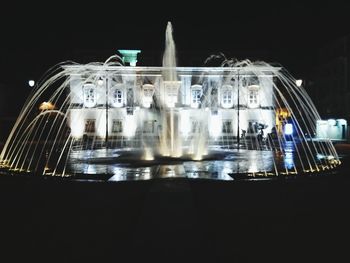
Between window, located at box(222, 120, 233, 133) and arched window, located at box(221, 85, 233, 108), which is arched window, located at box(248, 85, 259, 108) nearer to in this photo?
arched window, located at box(221, 85, 233, 108)

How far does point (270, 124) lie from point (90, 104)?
23.7 metres

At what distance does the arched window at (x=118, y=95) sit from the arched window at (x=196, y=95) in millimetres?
9216

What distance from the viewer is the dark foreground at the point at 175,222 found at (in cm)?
656

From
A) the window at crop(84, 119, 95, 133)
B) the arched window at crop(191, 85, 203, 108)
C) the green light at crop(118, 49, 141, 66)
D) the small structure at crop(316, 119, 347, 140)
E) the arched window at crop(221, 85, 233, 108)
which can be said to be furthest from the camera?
the green light at crop(118, 49, 141, 66)

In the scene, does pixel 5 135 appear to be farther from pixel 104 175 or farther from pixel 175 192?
pixel 175 192

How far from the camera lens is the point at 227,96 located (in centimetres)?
5359

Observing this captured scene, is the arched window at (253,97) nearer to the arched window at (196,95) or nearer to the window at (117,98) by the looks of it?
the arched window at (196,95)

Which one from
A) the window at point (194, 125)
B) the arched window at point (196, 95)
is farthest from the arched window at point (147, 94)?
the window at point (194, 125)

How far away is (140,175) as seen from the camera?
15.0m

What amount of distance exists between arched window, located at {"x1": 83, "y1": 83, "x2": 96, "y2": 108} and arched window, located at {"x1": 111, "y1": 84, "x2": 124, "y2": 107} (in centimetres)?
244

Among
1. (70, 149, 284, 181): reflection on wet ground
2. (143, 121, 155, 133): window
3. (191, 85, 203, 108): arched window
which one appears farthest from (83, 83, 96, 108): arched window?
(70, 149, 284, 181): reflection on wet ground

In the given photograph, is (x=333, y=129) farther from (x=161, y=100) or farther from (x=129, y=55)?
(x=129, y=55)

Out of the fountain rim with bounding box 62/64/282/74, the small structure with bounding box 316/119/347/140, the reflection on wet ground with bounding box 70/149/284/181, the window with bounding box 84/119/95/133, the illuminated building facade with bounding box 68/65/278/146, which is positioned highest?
the fountain rim with bounding box 62/64/282/74

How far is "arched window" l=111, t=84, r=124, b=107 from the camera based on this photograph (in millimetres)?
52344
